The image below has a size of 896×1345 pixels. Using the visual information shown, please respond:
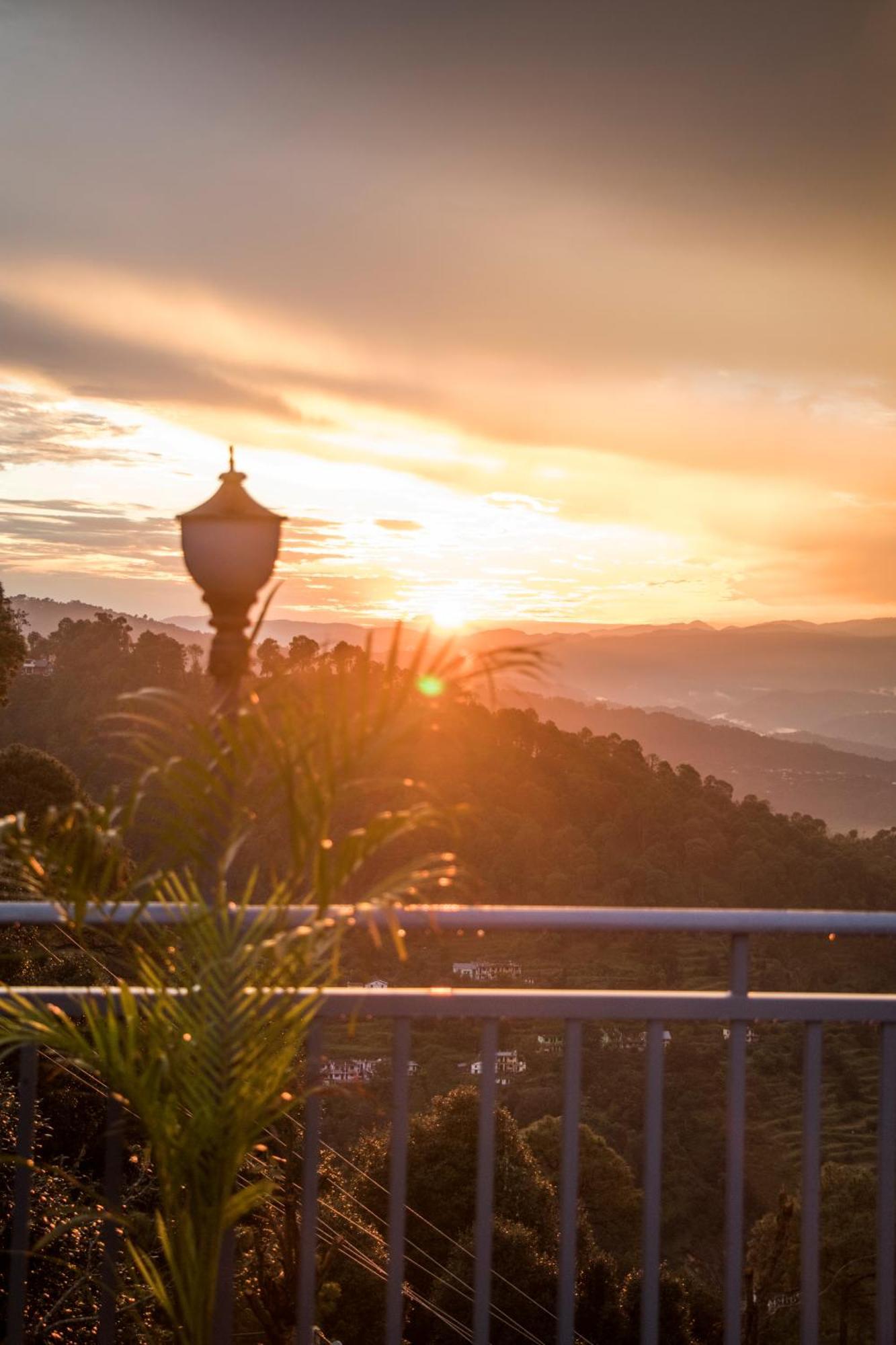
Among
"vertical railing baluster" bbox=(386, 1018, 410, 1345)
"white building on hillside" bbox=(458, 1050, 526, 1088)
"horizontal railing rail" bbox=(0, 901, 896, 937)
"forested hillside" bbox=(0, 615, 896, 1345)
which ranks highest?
"horizontal railing rail" bbox=(0, 901, 896, 937)

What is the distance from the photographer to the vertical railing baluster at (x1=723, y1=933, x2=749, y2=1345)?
2020 mm

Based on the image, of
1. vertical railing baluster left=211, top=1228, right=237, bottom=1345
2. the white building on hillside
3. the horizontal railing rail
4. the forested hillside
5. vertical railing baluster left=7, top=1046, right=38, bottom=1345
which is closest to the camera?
the horizontal railing rail

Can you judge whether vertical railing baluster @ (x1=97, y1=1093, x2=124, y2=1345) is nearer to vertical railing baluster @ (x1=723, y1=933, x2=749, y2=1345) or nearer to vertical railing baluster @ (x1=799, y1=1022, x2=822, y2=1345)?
vertical railing baluster @ (x1=723, y1=933, x2=749, y2=1345)

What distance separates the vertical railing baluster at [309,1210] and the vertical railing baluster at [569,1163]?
449 mm

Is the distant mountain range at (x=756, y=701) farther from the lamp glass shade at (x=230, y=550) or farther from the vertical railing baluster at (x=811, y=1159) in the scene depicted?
the vertical railing baluster at (x=811, y=1159)

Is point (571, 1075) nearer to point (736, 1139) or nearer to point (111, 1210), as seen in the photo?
point (736, 1139)

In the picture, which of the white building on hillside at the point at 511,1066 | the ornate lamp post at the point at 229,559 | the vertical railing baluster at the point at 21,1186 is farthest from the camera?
the white building on hillside at the point at 511,1066

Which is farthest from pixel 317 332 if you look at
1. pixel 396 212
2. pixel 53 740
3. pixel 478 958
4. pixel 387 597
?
pixel 53 740

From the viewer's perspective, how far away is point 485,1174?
1.96 metres

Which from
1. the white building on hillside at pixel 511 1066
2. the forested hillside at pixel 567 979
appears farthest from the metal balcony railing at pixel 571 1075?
the white building on hillside at pixel 511 1066

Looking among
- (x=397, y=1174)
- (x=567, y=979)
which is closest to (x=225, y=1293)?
(x=397, y=1174)

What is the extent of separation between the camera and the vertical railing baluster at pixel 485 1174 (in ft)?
6.37

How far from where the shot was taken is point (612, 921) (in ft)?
6.51

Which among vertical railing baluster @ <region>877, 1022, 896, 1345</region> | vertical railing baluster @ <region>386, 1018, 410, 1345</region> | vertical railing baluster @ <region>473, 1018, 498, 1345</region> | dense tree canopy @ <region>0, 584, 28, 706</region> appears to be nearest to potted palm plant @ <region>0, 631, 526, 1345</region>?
vertical railing baluster @ <region>386, 1018, 410, 1345</region>
